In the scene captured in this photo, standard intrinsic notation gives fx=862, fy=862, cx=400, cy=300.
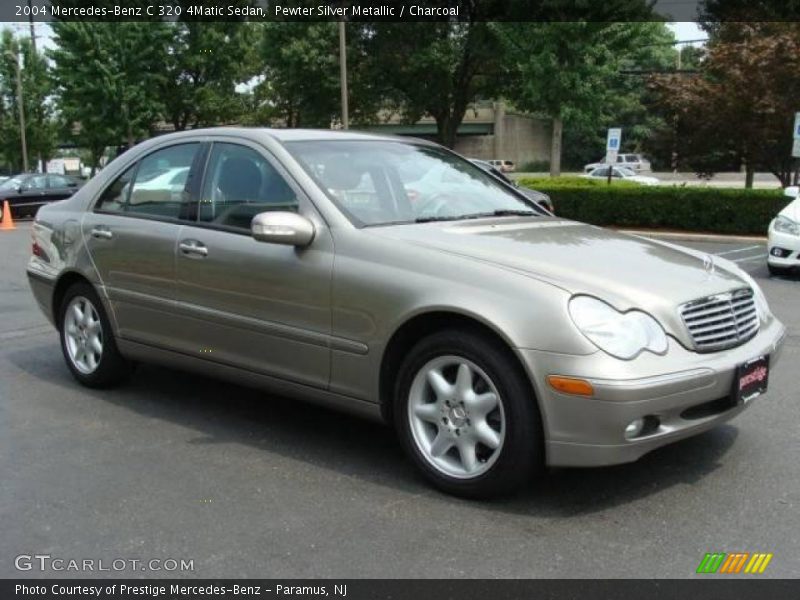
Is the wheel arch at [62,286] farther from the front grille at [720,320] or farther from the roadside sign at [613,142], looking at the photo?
the roadside sign at [613,142]

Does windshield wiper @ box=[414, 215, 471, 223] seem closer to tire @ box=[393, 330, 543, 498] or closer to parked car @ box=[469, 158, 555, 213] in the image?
tire @ box=[393, 330, 543, 498]

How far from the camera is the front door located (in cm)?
411

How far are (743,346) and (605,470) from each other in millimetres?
841

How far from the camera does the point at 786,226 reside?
1047 cm

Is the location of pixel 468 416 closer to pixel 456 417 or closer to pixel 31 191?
pixel 456 417

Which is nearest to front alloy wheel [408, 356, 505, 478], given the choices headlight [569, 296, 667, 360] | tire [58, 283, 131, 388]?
headlight [569, 296, 667, 360]

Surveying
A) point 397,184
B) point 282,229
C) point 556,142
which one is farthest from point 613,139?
point 282,229

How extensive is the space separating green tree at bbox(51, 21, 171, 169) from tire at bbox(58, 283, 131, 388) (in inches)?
1215

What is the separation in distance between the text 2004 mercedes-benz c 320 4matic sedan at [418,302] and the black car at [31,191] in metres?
21.1

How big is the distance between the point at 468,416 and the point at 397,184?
1.46m

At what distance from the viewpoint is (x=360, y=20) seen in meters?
33.2

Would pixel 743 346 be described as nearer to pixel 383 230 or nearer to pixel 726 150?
pixel 383 230

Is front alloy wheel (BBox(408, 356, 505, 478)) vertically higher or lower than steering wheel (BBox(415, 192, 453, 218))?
lower

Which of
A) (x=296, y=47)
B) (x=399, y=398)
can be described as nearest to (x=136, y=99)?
(x=296, y=47)
